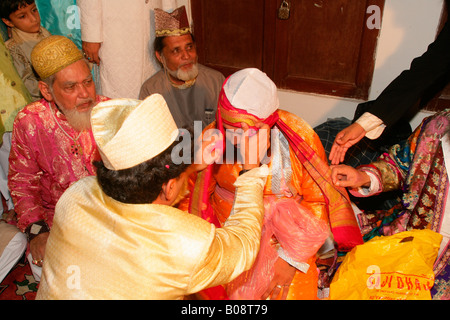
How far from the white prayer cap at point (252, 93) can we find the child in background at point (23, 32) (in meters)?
2.26

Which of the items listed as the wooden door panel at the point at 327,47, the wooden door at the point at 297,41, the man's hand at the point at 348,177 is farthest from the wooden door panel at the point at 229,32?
the man's hand at the point at 348,177

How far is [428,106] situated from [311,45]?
47.5 inches

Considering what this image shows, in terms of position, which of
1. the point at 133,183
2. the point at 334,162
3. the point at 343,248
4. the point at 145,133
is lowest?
the point at 343,248

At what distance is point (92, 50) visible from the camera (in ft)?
10.8

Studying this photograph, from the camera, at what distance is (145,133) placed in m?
1.35

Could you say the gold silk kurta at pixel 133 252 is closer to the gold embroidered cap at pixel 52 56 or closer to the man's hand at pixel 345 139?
the man's hand at pixel 345 139

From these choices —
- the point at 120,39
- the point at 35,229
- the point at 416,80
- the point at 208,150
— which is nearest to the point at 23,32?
the point at 120,39

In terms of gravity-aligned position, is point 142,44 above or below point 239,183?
above

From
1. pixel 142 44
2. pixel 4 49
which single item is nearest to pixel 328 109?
pixel 142 44

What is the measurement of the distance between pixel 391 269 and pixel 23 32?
347 cm

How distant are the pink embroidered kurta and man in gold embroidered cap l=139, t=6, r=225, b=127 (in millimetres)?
972

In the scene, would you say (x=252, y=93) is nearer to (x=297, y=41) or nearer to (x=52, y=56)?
(x=52, y=56)

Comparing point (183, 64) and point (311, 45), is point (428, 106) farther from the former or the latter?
point (183, 64)

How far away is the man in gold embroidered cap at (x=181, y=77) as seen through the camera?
3232 mm
